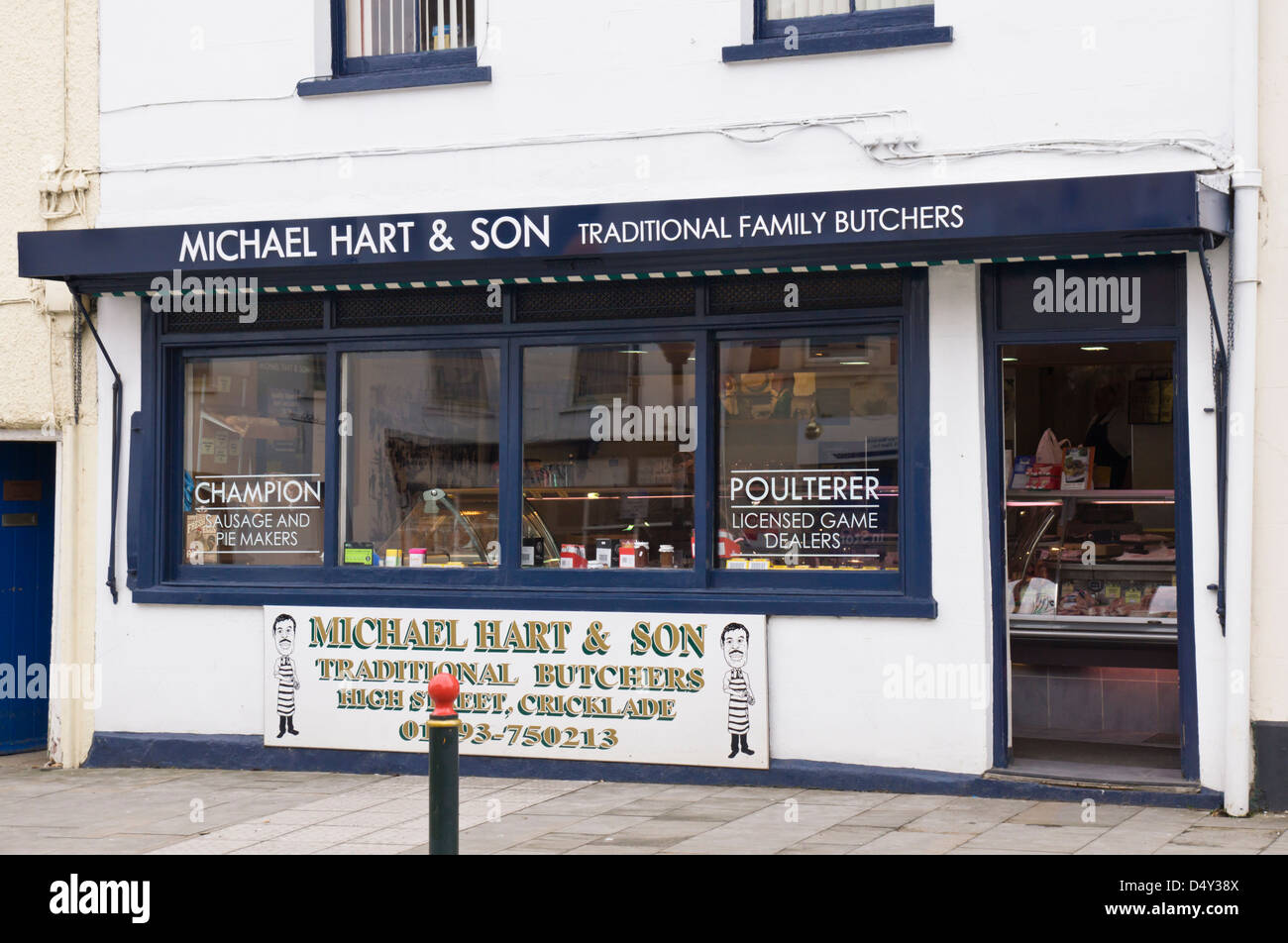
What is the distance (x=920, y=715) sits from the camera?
29.1 ft

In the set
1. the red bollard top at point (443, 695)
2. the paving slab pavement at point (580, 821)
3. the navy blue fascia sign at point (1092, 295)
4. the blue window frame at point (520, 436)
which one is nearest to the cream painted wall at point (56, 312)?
the blue window frame at point (520, 436)

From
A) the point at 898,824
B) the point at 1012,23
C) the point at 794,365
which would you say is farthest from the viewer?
the point at 794,365

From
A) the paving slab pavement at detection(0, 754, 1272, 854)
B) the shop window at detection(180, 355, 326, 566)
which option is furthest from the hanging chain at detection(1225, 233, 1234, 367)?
the shop window at detection(180, 355, 326, 566)

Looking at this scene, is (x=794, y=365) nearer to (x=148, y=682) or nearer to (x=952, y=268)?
(x=952, y=268)

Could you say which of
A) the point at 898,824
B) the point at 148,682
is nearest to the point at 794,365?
the point at 898,824

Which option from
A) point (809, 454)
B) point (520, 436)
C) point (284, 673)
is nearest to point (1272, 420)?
point (809, 454)

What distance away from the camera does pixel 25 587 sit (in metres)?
11.1

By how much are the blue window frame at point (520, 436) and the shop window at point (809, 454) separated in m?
0.06

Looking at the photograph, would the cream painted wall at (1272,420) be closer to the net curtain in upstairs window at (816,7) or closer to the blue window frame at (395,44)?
the net curtain in upstairs window at (816,7)

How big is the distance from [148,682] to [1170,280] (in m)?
6.85

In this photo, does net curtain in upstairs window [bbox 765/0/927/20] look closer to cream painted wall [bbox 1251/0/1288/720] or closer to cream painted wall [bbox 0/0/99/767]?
cream painted wall [bbox 1251/0/1288/720]

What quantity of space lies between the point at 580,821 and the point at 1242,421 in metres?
4.02

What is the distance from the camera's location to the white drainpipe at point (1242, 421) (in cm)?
809

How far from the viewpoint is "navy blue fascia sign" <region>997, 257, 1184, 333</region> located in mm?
8523
